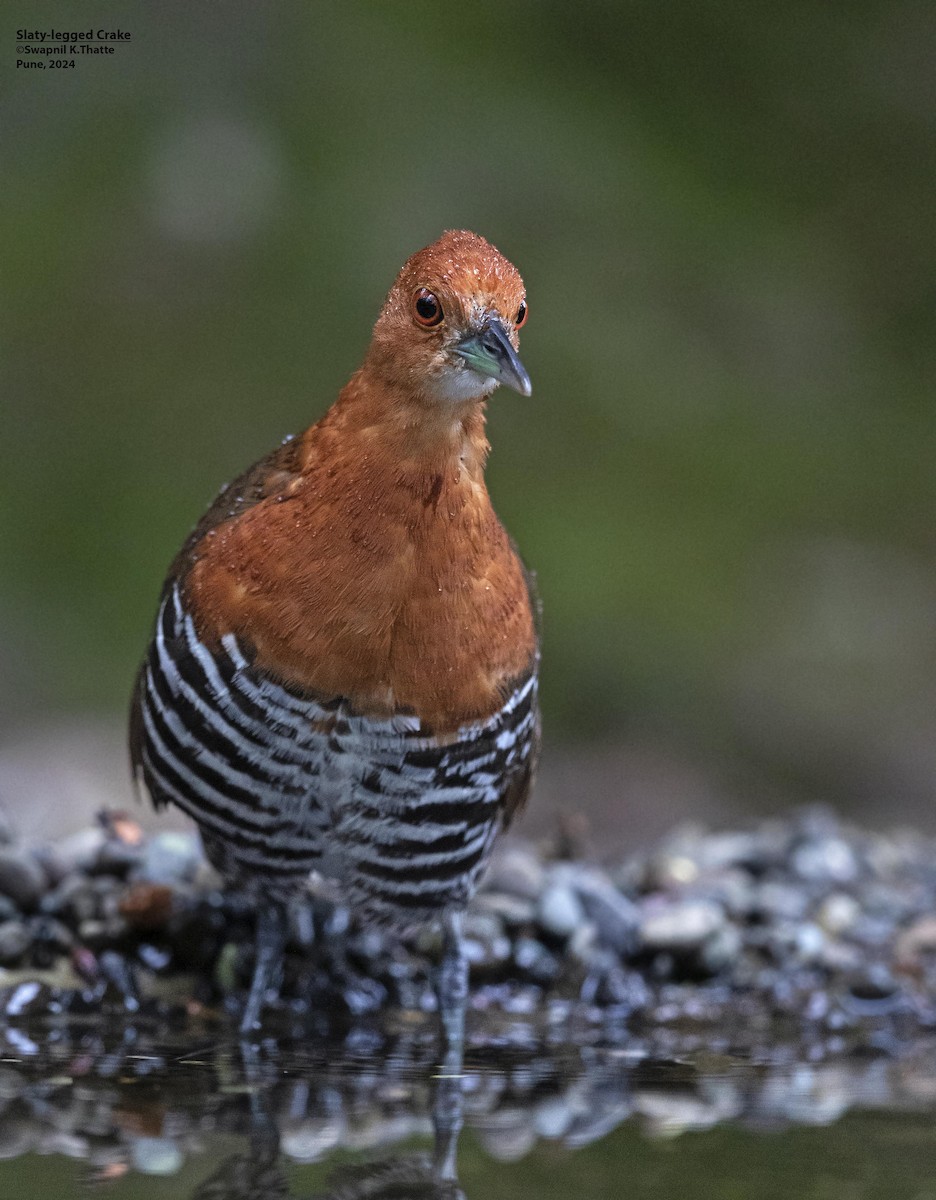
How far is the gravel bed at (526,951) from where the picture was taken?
15.5ft

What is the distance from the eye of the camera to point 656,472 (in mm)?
11461

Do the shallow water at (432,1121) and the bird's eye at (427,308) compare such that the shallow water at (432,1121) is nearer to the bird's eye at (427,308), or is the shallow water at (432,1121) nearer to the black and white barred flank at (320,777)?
the black and white barred flank at (320,777)

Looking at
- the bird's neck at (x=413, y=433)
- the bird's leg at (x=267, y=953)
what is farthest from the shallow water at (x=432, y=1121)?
the bird's neck at (x=413, y=433)

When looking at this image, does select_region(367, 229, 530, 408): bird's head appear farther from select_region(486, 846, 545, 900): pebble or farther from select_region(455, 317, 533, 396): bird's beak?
select_region(486, 846, 545, 900): pebble

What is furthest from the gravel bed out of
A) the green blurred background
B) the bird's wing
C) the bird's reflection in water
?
the green blurred background

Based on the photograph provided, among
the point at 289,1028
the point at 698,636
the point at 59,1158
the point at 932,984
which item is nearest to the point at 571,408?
the point at 698,636

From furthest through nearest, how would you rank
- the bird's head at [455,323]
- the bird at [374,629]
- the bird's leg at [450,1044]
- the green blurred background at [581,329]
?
the green blurred background at [581,329] → the bird at [374,629] → the bird's head at [455,323] → the bird's leg at [450,1044]

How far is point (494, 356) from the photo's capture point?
383 centimetres

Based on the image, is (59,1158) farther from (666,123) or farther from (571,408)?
(666,123)

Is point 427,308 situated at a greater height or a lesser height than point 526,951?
greater

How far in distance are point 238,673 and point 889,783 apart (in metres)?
6.61

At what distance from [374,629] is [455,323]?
0.80m

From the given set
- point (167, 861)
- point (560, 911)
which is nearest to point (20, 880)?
point (167, 861)

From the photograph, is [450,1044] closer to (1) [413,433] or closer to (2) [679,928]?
(2) [679,928]
